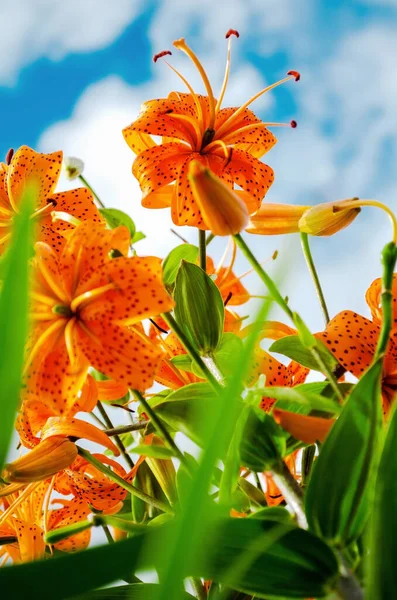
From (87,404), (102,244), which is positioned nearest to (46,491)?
(87,404)

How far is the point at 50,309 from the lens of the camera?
0.46 meters

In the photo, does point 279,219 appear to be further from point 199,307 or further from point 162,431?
point 162,431

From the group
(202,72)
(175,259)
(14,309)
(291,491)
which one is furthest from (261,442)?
(202,72)

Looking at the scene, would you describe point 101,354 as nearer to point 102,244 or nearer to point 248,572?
point 102,244

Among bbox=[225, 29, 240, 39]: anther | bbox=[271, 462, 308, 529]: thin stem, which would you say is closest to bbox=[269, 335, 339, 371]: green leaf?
bbox=[271, 462, 308, 529]: thin stem

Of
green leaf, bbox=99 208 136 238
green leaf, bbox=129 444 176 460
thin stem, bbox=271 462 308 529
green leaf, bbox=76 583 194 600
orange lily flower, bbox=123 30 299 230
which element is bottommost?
green leaf, bbox=76 583 194 600

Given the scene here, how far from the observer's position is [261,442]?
37 centimetres

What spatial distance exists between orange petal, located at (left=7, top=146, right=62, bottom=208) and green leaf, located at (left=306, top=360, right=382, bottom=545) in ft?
1.38

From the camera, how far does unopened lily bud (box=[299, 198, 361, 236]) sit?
491 mm

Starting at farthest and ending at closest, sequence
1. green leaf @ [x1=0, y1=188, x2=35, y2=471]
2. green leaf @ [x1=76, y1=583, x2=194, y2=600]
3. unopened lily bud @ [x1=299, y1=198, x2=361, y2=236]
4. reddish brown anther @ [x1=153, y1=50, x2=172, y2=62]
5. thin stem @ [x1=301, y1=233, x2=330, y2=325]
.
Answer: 1. reddish brown anther @ [x1=153, y1=50, x2=172, y2=62]
2. thin stem @ [x1=301, y1=233, x2=330, y2=325]
3. unopened lily bud @ [x1=299, y1=198, x2=361, y2=236]
4. green leaf @ [x1=76, y1=583, x2=194, y2=600]
5. green leaf @ [x1=0, y1=188, x2=35, y2=471]

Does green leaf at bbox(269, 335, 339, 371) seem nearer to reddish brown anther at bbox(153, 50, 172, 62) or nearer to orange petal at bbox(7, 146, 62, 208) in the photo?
orange petal at bbox(7, 146, 62, 208)

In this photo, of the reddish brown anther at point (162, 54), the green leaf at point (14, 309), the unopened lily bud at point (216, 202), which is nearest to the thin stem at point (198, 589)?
the unopened lily bud at point (216, 202)

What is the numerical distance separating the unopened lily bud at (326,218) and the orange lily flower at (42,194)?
0.67 feet

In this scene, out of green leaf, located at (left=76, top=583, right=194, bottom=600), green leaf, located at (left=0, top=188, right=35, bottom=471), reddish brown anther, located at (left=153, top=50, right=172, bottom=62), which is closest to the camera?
green leaf, located at (left=0, top=188, right=35, bottom=471)
